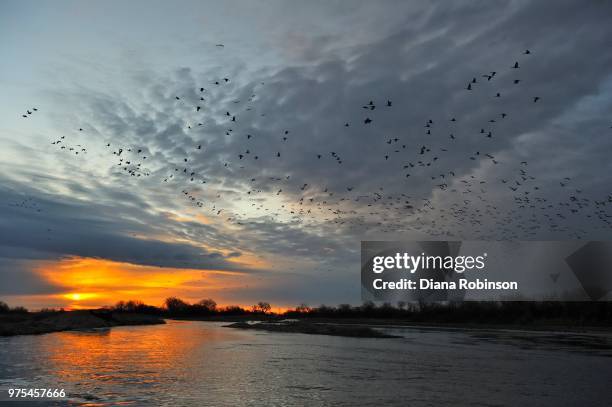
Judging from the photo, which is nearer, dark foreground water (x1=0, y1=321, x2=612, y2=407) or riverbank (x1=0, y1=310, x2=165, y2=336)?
dark foreground water (x1=0, y1=321, x2=612, y2=407)

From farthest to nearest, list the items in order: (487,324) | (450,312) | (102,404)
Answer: (450,312) → (487,324) → (102,404)

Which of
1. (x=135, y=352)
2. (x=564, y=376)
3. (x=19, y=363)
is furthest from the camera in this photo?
(x=135, y=352)

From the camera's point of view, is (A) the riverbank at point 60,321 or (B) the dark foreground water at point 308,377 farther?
(A) the riverbank at point 60,321

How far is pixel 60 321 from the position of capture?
9544 centimetres

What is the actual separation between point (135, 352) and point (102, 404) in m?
28.0

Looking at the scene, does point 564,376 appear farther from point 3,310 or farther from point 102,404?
point 3,310

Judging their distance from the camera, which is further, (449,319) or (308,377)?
(449,319)

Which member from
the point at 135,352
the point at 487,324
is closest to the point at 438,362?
the point at 135,352

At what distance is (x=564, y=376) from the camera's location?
112 ft

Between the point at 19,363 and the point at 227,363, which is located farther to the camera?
the point at 227,363

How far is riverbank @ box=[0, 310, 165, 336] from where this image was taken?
77000 millimetres

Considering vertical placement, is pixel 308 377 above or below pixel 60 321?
below

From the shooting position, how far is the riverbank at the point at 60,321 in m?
77.0

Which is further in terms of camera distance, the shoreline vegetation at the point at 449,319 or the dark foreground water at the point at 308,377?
the shoreline vegetation at the point at 449,319
